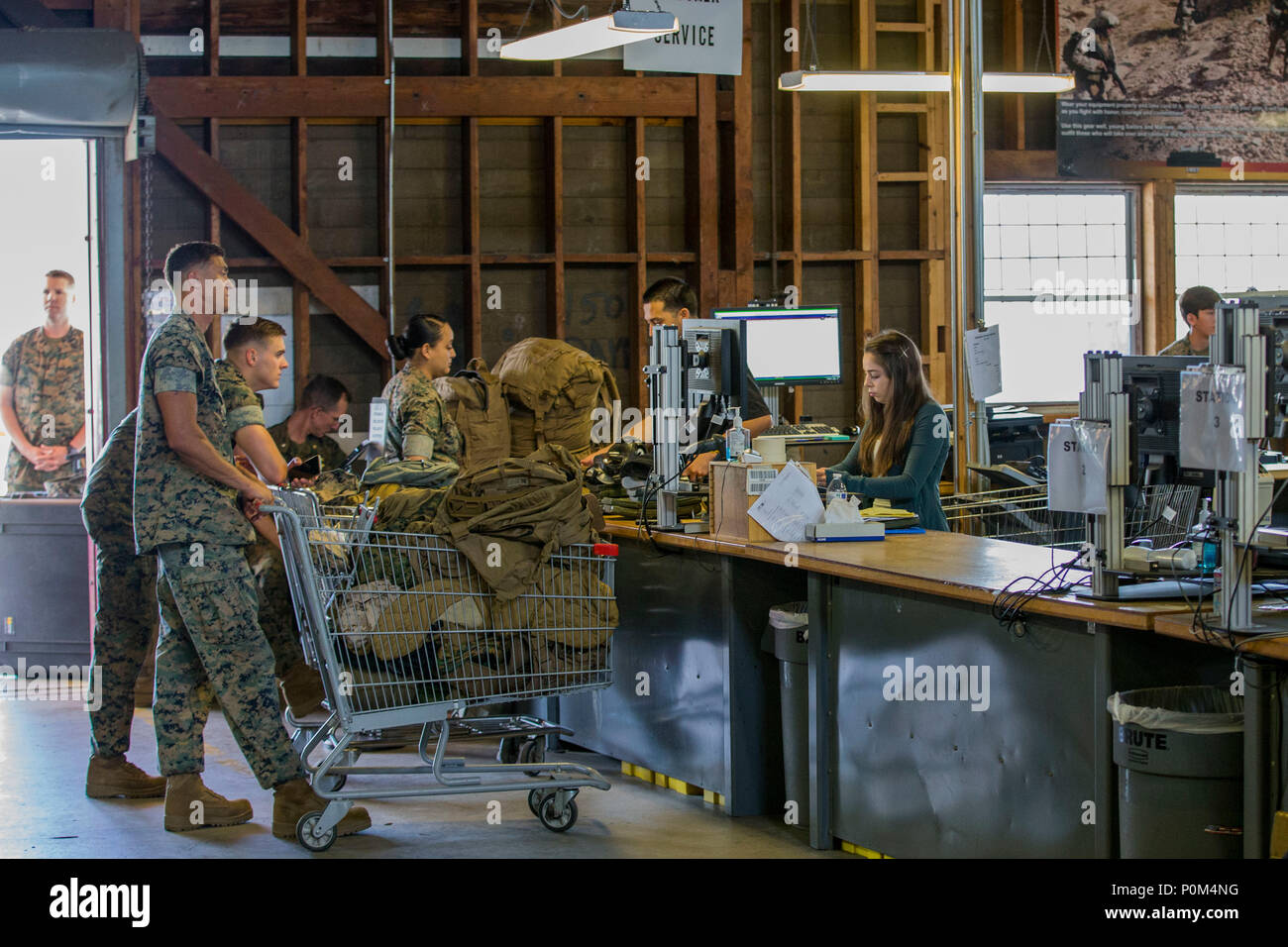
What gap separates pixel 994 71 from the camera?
9.35 meters

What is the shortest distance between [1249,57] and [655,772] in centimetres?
721

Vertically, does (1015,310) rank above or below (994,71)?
below

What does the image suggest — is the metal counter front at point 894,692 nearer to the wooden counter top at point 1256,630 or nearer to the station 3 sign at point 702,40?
the wooden counter top at point 1256,630

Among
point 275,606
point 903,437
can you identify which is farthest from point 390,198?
point 903,437

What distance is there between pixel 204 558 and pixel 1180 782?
112 inches

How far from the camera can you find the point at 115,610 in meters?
5.04

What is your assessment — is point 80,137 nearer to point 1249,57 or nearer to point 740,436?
point 740,436

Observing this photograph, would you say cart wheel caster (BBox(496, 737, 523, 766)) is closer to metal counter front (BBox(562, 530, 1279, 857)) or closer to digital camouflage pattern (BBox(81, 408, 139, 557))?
metal counter front (BBox(562, 530, 1279, 857))

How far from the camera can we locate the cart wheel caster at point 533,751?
4922mm

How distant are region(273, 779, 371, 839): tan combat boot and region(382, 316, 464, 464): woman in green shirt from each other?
5.80 ft

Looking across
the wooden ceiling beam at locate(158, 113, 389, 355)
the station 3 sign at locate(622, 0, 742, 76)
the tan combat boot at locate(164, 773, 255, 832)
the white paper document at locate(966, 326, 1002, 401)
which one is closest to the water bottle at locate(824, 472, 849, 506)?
the white paper document at locate(966, 326, 1002, 401)

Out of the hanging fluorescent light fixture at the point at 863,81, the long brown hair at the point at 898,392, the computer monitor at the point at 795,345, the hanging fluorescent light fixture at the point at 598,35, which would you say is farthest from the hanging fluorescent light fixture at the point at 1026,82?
the long brown hair at the point at 898,392

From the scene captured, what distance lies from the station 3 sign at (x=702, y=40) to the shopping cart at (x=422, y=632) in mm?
A: 3105

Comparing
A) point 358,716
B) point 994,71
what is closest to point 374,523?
point 358,716
